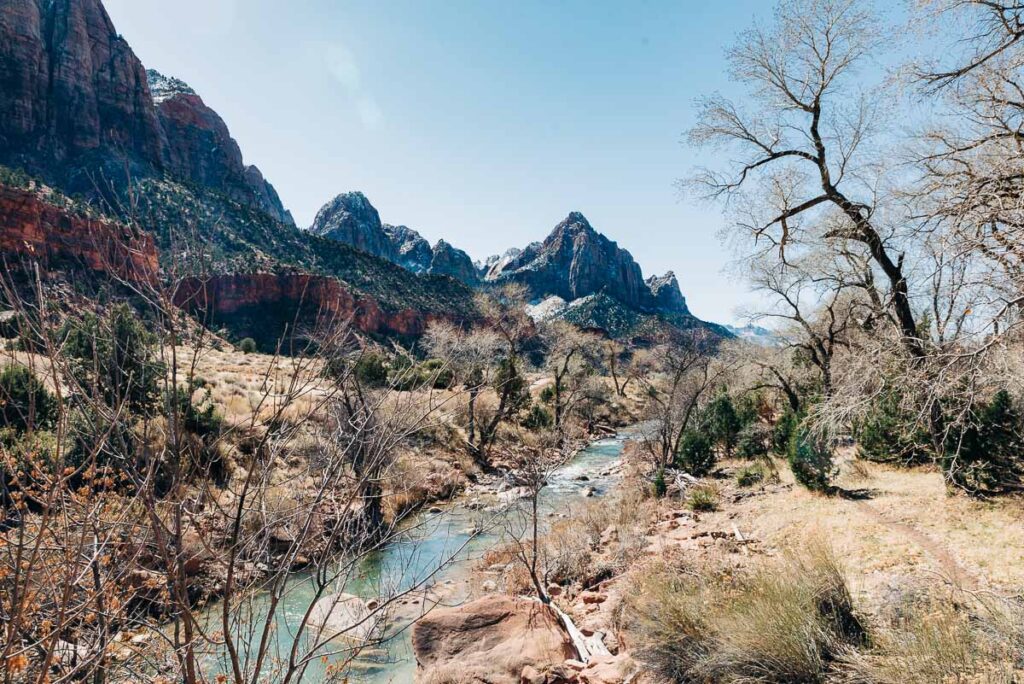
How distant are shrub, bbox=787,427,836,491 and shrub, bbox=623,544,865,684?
22.1 ft

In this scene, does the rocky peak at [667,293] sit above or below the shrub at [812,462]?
above

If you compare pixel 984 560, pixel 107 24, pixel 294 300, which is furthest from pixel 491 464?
pixel 107 24

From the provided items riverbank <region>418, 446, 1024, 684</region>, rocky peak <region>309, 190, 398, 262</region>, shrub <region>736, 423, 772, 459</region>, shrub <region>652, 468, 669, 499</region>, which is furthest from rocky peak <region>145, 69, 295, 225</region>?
riverbank <region>418, 446, 1024, 684</region>

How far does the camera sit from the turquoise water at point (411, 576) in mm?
5234

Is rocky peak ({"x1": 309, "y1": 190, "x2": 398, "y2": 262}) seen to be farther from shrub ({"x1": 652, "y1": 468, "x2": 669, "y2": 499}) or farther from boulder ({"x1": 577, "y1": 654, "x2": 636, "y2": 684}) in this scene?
boulder ({"x1": 577, "y1": 654, "x2": 636, "y2": 684})

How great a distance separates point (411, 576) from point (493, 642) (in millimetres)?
4419

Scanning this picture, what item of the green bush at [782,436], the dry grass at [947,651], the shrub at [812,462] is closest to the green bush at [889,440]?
the shrub at [812,462]

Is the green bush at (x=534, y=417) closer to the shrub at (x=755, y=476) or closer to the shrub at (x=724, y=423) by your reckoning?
the shrub at (x=724, y=423)

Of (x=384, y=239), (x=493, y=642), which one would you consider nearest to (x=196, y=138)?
(x=384, y=239)

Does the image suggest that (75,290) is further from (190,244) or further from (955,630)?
(955,630)

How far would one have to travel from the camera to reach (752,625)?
420cm

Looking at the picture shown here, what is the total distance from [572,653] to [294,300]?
47823 mm

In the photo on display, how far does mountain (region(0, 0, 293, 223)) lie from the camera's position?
5159 centimetres

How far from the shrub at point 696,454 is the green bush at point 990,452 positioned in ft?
27.5
